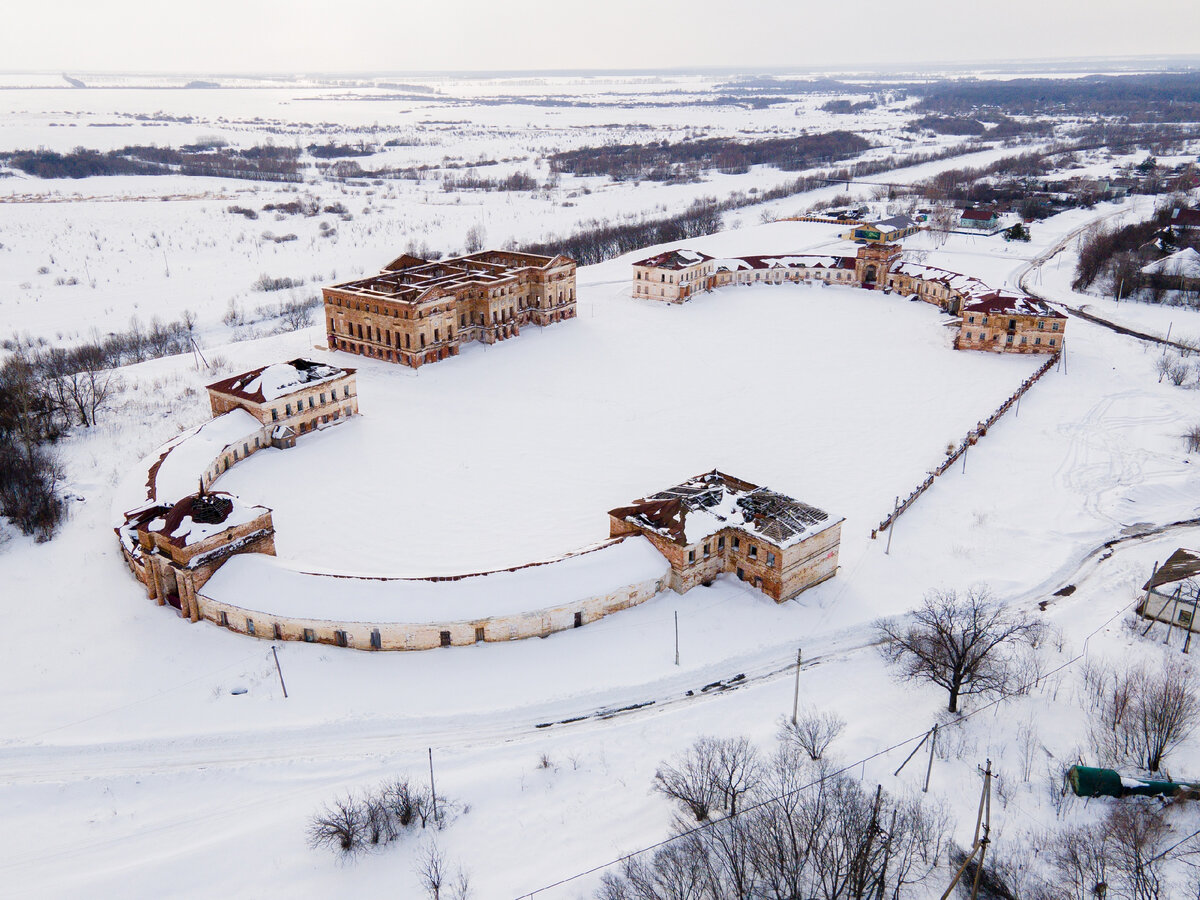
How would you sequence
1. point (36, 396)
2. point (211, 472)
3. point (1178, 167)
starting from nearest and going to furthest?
point (211, 472)
point (36, 396)
point (1178, 167)

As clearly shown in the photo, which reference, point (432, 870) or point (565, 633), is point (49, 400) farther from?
point (432, 870)

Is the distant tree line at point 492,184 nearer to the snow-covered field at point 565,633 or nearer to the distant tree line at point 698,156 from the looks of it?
the distant tree line at point 698,156

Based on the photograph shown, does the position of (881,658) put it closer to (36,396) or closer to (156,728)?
(156,728)

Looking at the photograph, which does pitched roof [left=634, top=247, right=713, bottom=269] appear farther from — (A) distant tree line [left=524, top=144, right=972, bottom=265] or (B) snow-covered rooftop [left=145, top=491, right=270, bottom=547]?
(B) snow-covered rooftop [left=145, top=491, right=270, bottom=547]

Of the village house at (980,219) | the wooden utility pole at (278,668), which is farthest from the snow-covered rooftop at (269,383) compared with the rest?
the village house at (980,219)

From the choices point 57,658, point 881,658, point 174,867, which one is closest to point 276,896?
point 174,867

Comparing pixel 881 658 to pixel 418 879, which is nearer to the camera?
pixel 418 879
